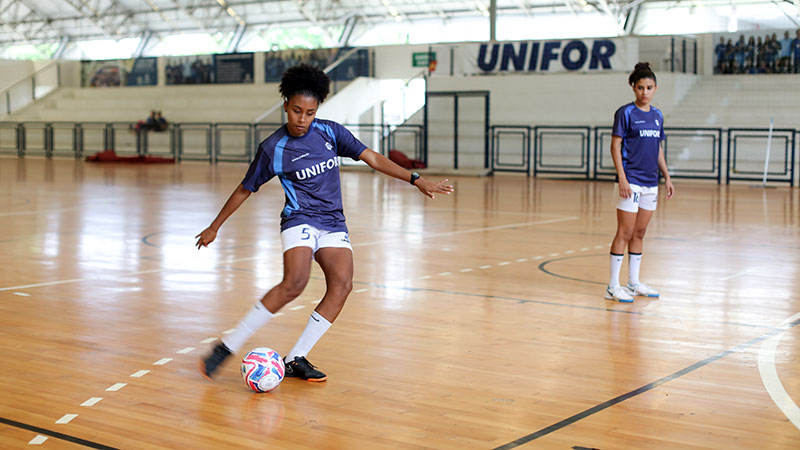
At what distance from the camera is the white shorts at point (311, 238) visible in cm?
453

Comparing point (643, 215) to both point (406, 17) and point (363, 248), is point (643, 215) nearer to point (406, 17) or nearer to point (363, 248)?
point (363, 248)

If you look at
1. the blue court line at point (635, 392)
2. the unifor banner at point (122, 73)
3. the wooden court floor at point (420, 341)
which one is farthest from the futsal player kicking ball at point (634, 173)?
the unifor banner at point (122, 73)

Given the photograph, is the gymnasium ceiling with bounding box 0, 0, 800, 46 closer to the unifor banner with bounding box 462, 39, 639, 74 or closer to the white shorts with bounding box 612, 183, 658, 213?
the unifor banner with bounding box 462, 39, 639, 74

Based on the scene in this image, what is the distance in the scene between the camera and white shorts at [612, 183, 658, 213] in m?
6.97

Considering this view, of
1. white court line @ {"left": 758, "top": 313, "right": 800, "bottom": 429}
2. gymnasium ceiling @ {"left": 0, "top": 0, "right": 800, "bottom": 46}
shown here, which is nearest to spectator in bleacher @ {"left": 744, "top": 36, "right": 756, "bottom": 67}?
gymnasium ceiling @ {"left": 0, "top": 0, "right": 800, "bottom": 46}

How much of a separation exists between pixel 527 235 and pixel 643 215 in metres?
3.99

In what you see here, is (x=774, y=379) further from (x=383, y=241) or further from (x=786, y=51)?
(x=786, y=51)

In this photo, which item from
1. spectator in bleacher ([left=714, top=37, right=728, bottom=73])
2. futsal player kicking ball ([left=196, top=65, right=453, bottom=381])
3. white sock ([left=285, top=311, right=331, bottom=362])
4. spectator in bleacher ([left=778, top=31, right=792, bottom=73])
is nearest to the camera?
futsal player kicking ball ([left=196, top=65, right=453, bottom=381])

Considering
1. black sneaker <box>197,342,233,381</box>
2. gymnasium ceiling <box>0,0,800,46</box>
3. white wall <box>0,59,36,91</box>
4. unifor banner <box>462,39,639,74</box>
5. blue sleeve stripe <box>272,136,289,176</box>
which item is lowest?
black sneaker <box>197,342,233,381</box>

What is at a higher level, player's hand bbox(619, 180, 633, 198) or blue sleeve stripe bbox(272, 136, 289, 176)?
blue sleeve stripe bbox(272, 136, 289, 176)

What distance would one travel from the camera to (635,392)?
436 cm

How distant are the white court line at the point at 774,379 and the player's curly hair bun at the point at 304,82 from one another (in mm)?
2550

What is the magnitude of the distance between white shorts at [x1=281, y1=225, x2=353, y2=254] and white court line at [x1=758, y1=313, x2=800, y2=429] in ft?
6.89

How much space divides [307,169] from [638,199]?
10.9 feet
